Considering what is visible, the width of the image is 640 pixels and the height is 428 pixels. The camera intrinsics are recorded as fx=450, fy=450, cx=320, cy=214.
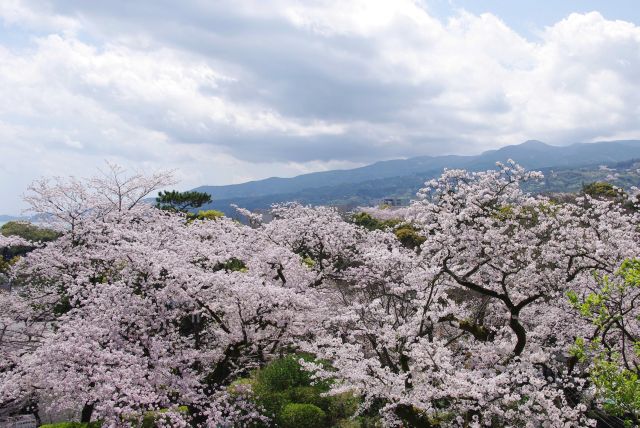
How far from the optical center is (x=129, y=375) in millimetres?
11195

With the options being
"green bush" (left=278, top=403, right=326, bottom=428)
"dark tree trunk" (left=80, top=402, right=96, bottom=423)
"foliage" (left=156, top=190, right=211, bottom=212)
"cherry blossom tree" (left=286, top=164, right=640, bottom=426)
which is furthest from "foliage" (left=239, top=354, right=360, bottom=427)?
"foliage" (left=156, top=190, right=211, bottom=212)

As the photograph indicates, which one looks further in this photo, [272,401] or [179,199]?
[179,199]

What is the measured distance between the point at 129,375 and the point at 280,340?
210 inches

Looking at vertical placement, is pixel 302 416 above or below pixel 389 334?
below

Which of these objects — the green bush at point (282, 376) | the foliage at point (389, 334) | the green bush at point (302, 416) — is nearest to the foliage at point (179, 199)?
the foliage at point (389, 334)

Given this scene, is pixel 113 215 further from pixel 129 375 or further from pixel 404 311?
pixel 404 311

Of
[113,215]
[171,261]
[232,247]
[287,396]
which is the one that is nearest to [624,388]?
[287,396]

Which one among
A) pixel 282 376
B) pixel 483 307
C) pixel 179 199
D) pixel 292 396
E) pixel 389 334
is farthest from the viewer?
pixel 179 199

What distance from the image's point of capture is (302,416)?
41.9 ft

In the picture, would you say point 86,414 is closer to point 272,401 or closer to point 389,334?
point 272,401

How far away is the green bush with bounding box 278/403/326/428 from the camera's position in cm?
1274

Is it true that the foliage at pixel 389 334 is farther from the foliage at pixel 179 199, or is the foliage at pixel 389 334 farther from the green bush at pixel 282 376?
the foliage at pixel 179 199

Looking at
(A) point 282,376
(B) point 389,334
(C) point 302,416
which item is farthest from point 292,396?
(B) point 389,334

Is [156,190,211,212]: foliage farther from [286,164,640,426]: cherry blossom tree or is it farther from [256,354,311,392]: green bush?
[286,164,640,426]: cherry blossom tree
